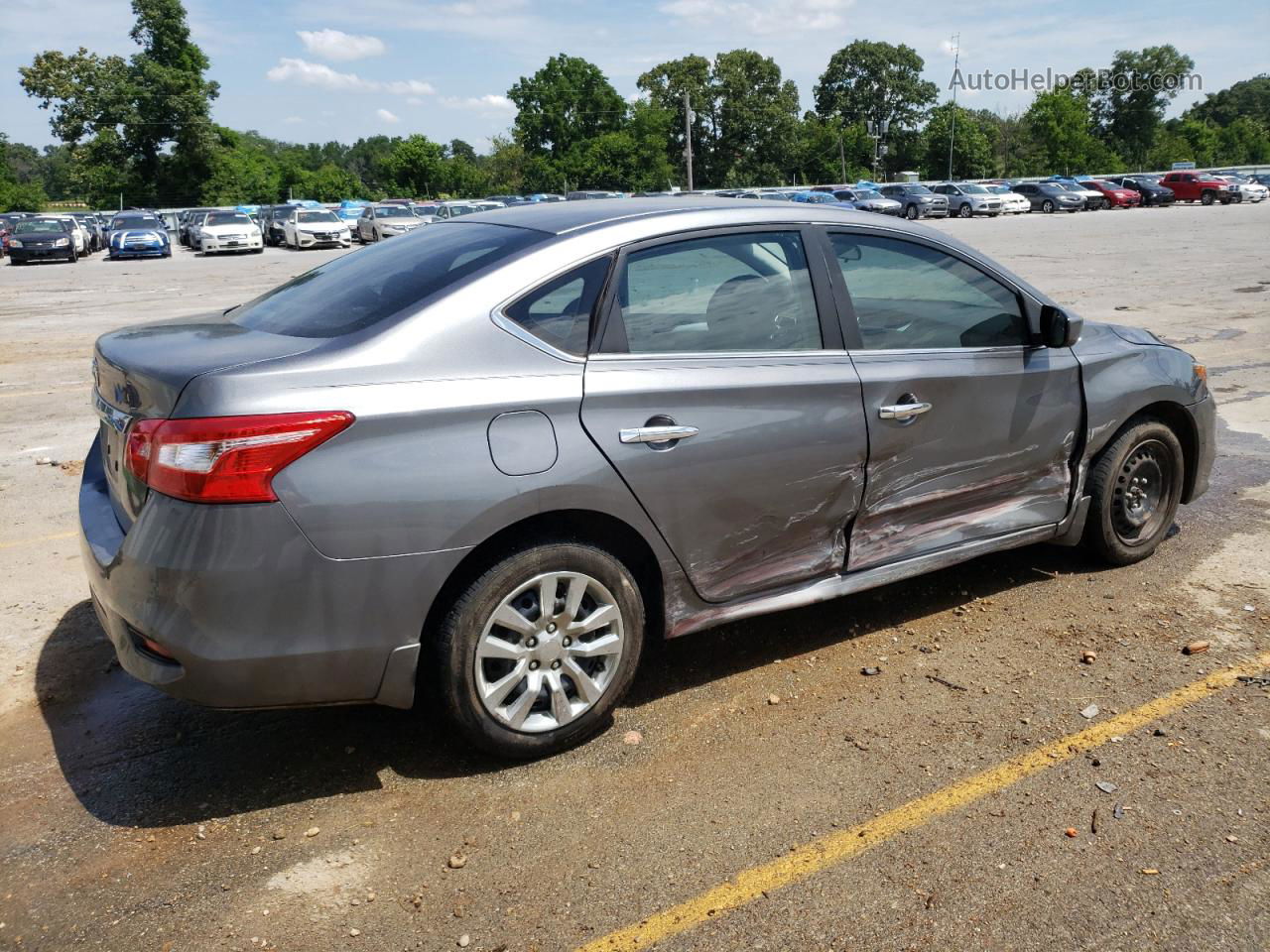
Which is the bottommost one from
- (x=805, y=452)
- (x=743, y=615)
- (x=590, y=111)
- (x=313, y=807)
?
(x=313, y=807)

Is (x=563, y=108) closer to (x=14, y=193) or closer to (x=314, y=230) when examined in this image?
(x=14, y=193)

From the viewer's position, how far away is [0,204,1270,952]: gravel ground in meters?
2.73

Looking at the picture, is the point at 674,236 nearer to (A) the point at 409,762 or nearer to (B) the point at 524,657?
(B) the point at 524,657

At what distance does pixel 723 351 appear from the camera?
3.70 metres

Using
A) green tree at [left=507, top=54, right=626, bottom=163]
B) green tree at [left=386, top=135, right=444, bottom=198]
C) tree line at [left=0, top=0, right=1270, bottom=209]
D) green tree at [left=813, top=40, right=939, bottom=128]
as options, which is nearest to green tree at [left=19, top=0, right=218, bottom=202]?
tree line at [left=0, top=0, right=1270, bottom=209]

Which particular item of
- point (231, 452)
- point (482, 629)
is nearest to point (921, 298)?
point (482, 629)

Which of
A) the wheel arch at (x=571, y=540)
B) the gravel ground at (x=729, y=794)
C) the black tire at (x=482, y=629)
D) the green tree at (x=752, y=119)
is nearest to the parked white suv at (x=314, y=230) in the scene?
the gravel ground at (x=729, y=794)

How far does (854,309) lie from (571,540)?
147cm

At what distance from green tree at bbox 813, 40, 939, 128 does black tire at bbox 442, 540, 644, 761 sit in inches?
4911

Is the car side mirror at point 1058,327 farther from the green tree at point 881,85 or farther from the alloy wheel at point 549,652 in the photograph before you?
the green tree at point 881,85

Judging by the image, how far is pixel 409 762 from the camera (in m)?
3.50

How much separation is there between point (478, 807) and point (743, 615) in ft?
3.80

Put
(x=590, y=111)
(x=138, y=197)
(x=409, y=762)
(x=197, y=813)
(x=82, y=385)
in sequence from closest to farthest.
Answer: (x=197, y=813) → (x=409, y=762) → (x=82, y=385) → (x=138, y=197) → (x=590, y=111)

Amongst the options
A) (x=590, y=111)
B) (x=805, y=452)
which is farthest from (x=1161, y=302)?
(x=590, y=111)
